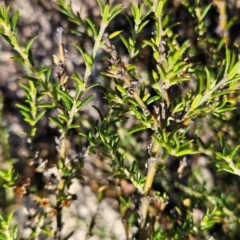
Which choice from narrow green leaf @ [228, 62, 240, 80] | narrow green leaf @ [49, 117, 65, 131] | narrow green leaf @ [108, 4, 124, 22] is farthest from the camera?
narrow green leaf @ [49, 117, 65, 131]

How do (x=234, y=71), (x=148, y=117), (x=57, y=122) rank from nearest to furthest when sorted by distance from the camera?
1. (x=234, y=71)
2. (x=148, y=117)
3. (x=57, y=122)

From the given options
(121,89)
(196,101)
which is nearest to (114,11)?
(121,89)

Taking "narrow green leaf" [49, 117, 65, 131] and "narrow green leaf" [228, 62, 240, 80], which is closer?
"narrow green leaf" [228, 62, 240, 80]

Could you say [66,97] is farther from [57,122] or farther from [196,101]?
[196,101]

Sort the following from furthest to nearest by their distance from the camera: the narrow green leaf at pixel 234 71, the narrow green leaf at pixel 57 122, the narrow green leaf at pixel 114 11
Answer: the narrow green leaf at pixel 57 122
the narrow green leaf at pixel 114 11
the narrow green leaf at pixel 234 71

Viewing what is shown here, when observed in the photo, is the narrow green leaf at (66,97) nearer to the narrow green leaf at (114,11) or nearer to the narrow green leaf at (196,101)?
the narrow green leaf at (114,11)

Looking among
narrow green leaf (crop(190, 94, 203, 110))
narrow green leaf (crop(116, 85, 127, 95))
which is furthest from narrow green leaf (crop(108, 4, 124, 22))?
narrow green leaf (crop(190, 94, 203, 110))

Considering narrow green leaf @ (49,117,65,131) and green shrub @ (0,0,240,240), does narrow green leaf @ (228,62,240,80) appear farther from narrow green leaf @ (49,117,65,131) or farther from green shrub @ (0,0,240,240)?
narrow green leaf @ (49,117,65,131)

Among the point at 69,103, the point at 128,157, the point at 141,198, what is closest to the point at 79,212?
the point at 128,157

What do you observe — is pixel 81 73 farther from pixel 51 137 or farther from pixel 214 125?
pixel 214 125

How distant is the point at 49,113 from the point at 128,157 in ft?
1.38

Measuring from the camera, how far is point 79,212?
1777mm

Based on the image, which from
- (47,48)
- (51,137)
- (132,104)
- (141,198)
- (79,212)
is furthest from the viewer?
(47,48)

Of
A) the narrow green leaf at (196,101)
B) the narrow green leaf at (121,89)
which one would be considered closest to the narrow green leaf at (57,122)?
the narrow green leaf at (121,89)
